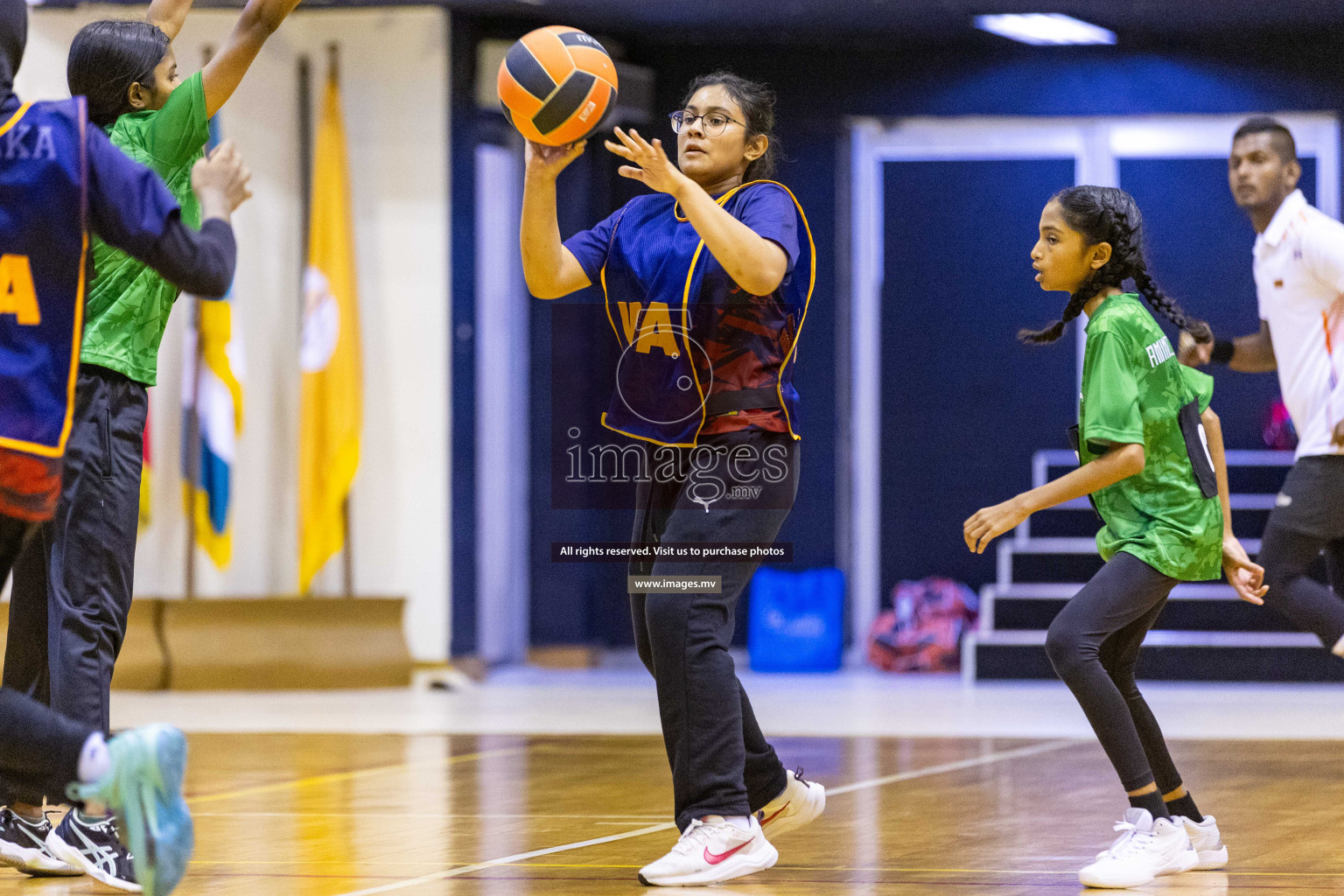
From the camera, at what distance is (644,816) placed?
161 inches

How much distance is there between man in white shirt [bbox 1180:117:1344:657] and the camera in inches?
182

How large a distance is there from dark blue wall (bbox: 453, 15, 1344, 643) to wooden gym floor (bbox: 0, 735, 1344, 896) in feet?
12.1

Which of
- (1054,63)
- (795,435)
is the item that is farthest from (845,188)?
(795,435)

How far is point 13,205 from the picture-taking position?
2.58 meters

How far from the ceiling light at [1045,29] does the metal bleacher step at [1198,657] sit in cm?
322

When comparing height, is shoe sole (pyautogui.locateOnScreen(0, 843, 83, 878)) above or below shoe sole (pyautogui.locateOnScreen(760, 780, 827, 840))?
below

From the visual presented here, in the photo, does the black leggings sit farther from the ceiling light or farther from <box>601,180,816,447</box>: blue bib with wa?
the ceiling light

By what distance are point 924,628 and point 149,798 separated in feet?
22.2

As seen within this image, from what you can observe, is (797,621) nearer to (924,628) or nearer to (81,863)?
(924,628)

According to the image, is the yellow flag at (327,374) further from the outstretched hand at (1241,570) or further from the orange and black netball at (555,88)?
the outstretched hand at (1241,570)

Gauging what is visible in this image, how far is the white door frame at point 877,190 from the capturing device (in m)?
9.41

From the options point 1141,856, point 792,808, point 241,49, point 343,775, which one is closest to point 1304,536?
point 1141,856

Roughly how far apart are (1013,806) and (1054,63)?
6108 mm

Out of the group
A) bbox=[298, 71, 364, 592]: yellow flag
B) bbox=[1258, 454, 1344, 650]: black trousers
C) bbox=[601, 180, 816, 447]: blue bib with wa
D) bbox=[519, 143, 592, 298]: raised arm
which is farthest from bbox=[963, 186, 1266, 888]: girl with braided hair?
bbox=[298, 71, 364, 592]: yellow flag
